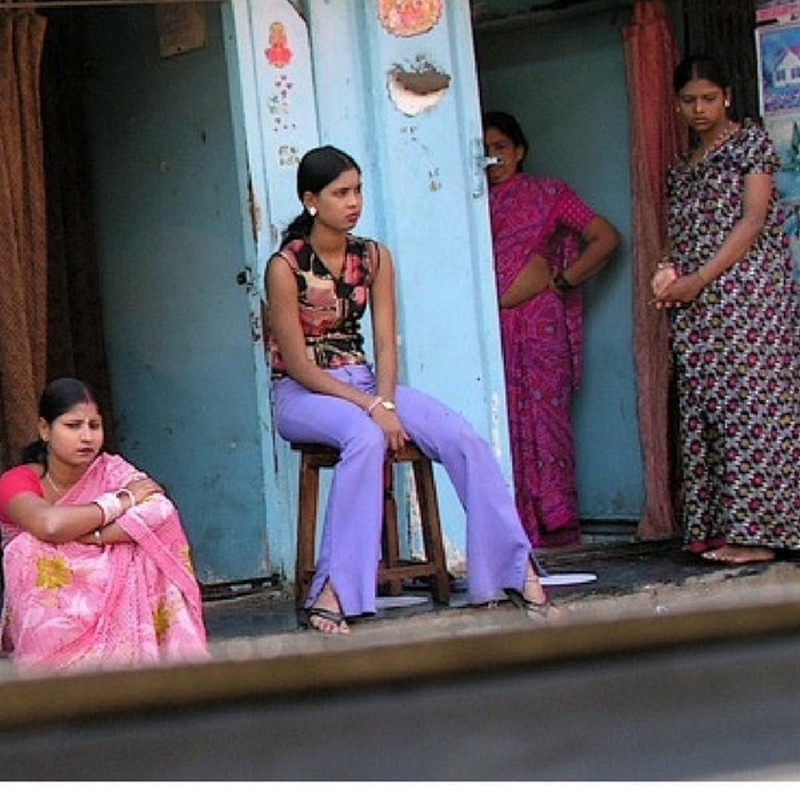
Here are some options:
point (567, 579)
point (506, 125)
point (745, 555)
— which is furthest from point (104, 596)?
point (506, 125)

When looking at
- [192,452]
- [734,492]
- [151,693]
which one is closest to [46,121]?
[192,452]

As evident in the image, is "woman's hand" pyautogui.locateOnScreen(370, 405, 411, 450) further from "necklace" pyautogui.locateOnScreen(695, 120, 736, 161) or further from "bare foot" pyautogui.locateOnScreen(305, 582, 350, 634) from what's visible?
"necklace" pyautogui.locateOnScreen(695, 120, 736, 161)

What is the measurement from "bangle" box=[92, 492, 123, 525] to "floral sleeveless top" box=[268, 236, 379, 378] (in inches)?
27.3

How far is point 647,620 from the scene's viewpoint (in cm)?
91

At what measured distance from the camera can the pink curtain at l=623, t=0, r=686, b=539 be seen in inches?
239

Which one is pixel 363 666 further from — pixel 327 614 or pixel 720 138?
pixel 720 138

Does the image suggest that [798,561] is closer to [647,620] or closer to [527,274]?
[527,274]

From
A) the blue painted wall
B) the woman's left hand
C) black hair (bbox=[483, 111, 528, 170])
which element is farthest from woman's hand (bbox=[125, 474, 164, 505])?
black hair (bbox=[483, 111, 528, 170])

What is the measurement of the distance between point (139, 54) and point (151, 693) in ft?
17.0

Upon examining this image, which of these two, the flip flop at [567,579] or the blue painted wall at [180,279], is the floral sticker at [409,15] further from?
the flip flop at [567,579]

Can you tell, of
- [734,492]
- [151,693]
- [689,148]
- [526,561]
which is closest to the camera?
[151,693]

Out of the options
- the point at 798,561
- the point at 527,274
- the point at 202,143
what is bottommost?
the point at 798,561

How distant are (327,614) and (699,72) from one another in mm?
1997

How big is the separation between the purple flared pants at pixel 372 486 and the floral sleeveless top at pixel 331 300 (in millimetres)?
53
